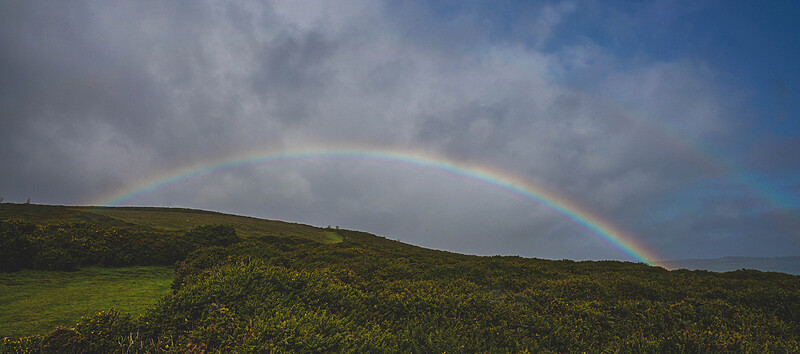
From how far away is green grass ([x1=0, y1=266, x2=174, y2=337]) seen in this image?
888cm

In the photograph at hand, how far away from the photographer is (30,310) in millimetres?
9594

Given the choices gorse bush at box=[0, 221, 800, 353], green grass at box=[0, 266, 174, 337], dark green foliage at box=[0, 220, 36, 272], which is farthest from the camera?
dark green foliage at box=[0, 220, 36, 272]

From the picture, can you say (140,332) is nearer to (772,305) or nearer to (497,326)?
(497,326)

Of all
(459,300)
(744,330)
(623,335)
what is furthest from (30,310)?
(744,330)

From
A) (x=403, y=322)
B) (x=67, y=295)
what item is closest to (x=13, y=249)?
(x=67, y=295)

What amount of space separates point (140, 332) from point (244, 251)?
11.0 meters

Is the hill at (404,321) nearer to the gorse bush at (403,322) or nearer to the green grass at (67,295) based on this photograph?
the gorse bush at (403,322)

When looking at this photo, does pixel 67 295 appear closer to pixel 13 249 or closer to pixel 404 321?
pixel 13 249

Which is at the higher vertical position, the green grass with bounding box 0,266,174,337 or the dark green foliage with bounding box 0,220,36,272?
the dark green foliage with bounding box 0,220,36,272

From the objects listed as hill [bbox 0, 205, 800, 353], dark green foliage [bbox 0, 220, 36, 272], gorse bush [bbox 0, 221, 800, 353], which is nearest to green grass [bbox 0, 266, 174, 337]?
dark green foliage [bbox 0, 220, 36, 272]

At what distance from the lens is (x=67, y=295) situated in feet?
37.3

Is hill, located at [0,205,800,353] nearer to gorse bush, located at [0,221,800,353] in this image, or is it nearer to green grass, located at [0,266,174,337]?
gorse bush, located at [0,221,800,353]

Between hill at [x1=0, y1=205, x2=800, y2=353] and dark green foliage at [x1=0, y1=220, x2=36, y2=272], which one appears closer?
hill at [x1=0, y1=205, x2=800, y2=353]

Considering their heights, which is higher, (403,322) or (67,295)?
(403,322)
